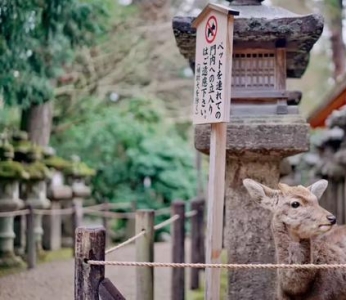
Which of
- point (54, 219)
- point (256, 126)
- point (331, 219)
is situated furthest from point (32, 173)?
point (331, 219)

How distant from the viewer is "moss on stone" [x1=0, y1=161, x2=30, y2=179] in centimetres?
888

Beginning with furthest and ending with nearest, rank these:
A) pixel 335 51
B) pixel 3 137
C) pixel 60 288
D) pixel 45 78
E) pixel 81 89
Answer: pixel 335 51
pixel 81 89
pixel 3 137
pixel 45 78
pixel 60 288

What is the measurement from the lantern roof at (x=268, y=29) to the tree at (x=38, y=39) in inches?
114

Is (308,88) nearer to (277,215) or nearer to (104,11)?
(104,11)

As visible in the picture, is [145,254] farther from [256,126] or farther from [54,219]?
[54,219]

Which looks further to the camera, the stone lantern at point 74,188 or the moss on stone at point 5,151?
the stone lantern at point 74,188

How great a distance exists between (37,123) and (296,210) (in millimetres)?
8951

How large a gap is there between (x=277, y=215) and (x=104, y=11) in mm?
5936

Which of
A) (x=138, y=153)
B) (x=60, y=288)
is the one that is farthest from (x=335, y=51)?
(x=60, y=288)

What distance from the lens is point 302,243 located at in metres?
3.94

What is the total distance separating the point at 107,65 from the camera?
1395 centimetres

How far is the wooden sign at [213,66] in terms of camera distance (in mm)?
4184

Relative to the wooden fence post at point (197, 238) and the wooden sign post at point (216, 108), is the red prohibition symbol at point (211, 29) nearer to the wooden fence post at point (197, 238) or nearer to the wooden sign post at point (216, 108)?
the wooden sign post at point (216, 108)

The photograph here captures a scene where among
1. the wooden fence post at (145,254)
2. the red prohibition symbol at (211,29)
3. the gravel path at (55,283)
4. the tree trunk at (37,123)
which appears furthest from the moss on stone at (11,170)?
the red prohibition symbol at (211,29)
